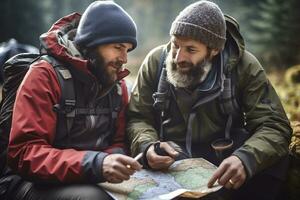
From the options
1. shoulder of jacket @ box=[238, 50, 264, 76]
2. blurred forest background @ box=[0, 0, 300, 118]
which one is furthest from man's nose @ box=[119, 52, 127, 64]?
blurred forest background @ box=[0, 0, 300, 118]

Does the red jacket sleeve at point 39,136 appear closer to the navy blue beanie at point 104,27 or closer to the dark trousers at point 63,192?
the dark trousers at point 63,192

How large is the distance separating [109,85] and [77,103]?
383mm

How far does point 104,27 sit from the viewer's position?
376cm

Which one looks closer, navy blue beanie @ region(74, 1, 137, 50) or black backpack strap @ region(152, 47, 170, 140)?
navy blue beanie @ region(74, 1, 137, 50)

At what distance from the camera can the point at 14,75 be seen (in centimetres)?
378

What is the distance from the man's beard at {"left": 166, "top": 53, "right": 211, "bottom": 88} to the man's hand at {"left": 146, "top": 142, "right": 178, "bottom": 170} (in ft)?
2.22

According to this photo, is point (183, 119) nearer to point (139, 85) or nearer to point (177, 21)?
point (139, 85)

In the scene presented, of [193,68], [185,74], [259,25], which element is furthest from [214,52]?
[259,25]

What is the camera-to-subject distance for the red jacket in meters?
3.23

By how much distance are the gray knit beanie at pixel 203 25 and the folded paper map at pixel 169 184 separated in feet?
3.77

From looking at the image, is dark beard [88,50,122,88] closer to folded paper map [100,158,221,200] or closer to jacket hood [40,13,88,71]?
jacket hood [40,13,88,71]

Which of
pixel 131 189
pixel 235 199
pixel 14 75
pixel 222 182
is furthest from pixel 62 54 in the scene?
pixel 235 199

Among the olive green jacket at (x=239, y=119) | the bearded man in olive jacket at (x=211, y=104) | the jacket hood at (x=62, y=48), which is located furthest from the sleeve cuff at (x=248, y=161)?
the jacket hood at (x=62, y=48)

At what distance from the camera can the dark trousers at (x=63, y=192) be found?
10.8ft
